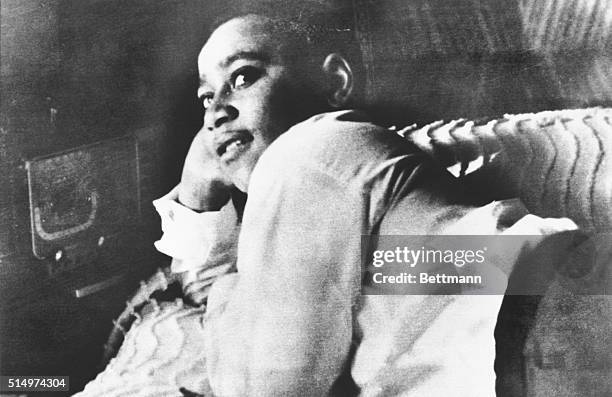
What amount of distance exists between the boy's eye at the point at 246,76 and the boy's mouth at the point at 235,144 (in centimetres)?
13

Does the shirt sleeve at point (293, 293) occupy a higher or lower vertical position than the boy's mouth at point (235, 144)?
lower

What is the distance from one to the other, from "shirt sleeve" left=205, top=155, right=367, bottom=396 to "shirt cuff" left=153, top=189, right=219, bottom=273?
0.14 meters

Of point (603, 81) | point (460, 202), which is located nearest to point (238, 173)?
point (460, 202)

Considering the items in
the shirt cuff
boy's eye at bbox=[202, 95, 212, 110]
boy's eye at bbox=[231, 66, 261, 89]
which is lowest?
the shirt cuff

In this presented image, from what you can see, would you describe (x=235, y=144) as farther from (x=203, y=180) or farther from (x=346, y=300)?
(x=346, y=300)

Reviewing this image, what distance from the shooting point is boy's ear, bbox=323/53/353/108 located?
192 centimetres

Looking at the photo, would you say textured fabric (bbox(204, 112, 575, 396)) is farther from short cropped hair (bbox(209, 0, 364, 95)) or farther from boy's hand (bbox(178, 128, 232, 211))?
short cropped hair (bbox(209, 0, 364, 95))

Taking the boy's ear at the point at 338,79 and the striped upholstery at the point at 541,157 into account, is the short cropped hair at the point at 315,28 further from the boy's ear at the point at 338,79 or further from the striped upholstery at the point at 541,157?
the striped upholstery at the point at 541,157

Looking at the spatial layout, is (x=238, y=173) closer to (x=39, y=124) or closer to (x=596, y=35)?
(x=39, y=124)

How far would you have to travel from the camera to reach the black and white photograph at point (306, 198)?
179 centimetres

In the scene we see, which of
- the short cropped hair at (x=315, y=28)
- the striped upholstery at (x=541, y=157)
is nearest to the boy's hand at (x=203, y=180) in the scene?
the short cropped hair at (x=315, y=28)

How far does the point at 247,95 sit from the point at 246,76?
0.05m

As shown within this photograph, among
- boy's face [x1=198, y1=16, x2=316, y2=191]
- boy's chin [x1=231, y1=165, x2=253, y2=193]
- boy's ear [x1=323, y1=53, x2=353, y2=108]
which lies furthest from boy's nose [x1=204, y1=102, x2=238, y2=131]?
boy's ear [x1=323, y1=53, x2=353, y2=108]

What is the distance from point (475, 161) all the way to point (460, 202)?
12cm
